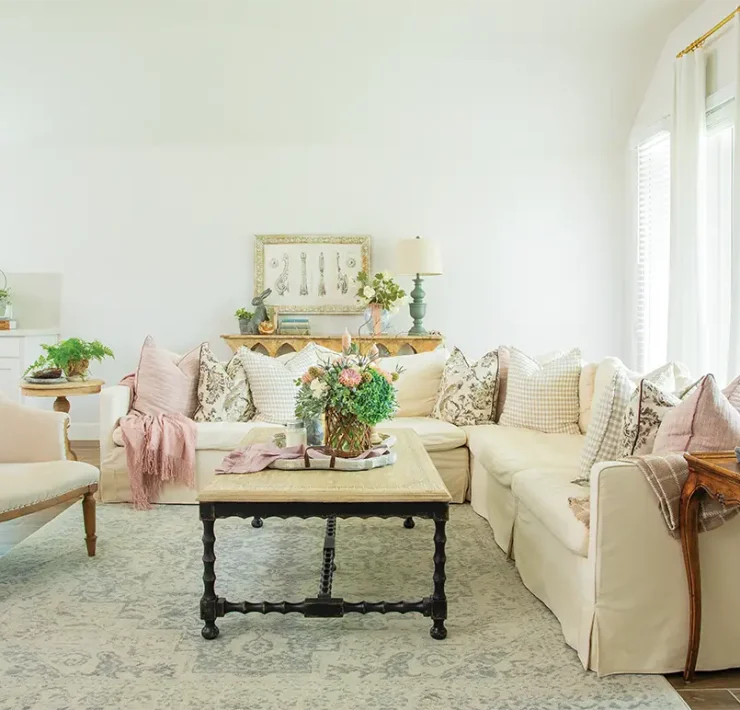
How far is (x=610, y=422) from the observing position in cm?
292

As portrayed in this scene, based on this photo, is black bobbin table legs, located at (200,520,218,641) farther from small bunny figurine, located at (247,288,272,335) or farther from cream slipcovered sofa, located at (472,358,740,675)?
small bunny figurine, located at (247,288,272,335)

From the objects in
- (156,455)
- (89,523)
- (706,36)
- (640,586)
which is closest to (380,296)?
(156,455)

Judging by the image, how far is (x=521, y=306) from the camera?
6250 millimetres

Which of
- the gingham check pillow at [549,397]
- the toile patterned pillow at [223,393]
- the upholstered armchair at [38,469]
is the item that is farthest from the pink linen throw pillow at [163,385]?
the gingham check pillow at [549,397]

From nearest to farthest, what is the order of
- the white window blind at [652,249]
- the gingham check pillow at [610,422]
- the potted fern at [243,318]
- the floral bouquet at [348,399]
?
1. the gingham check pillow at [610,422]
2. the floral bouquet at [348,399]
3. the white window blind at [652,249]
4. the potted fern at [243,318]

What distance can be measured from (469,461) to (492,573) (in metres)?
1.17

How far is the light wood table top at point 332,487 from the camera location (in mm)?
2646

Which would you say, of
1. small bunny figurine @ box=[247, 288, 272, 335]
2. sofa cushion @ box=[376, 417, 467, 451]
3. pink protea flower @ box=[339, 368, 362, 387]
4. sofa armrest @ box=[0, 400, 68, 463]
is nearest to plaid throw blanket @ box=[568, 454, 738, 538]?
pink protea flower @ box=[339, 368, 362, 387]

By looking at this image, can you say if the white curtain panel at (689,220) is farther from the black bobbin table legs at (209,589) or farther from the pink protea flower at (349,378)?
the black bobbin table legs at (209,589)

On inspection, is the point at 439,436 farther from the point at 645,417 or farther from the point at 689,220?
the point at 689,220

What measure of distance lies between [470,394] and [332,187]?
2373mm

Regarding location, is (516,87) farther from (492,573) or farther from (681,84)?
(492,573)

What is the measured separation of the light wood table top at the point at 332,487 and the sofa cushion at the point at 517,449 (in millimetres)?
729

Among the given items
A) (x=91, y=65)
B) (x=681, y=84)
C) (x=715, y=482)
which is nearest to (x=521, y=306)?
(x=681, y=84)
